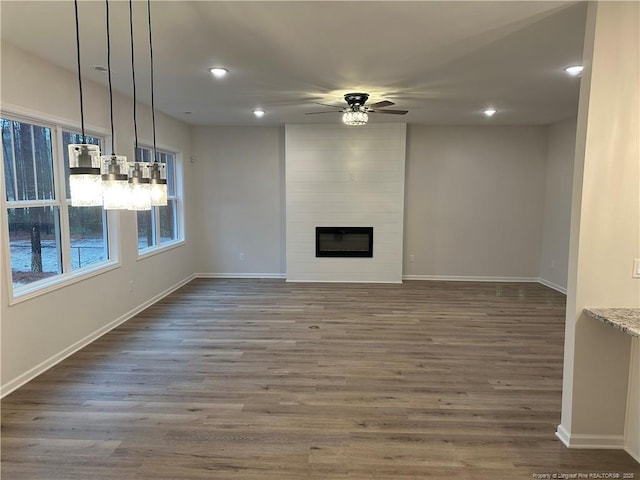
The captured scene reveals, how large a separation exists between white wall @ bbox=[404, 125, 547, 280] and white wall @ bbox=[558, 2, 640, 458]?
15.0 ft

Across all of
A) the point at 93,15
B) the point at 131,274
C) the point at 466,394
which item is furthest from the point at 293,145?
the point at 466,394

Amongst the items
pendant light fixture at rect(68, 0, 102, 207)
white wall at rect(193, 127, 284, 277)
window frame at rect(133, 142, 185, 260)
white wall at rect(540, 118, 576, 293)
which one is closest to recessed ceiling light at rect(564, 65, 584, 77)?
white wall at rect(540, 118, 576, 293)

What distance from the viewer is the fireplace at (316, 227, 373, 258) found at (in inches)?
266

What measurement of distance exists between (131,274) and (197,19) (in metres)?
3.35

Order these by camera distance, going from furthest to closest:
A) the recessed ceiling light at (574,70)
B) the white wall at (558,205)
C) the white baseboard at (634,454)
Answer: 1. the white wall at (558,205)
2. the recessed ceiling light at (574,70)
3. the white baseboard at (634,454)

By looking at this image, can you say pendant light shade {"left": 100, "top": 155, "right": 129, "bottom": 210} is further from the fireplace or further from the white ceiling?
the fireplace

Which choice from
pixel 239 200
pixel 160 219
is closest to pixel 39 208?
pixel 160 219

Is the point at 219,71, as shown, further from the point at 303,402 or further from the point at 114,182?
the point at 303,402

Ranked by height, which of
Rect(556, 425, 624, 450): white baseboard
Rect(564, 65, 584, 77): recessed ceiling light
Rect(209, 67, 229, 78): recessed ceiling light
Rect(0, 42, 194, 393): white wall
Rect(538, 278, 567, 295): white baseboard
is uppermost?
Rect(564, 65, 584, 77): recessed ceiling light

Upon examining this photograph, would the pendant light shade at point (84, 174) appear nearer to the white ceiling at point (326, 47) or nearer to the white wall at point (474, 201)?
the white ceiling at point (326, 47)

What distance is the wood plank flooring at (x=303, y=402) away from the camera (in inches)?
89.6

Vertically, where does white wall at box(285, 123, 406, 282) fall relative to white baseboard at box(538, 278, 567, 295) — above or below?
above

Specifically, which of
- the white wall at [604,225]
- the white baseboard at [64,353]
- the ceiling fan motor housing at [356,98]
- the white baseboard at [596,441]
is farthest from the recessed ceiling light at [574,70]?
the white baseboard at [64,353]

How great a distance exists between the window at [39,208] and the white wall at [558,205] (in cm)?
654
